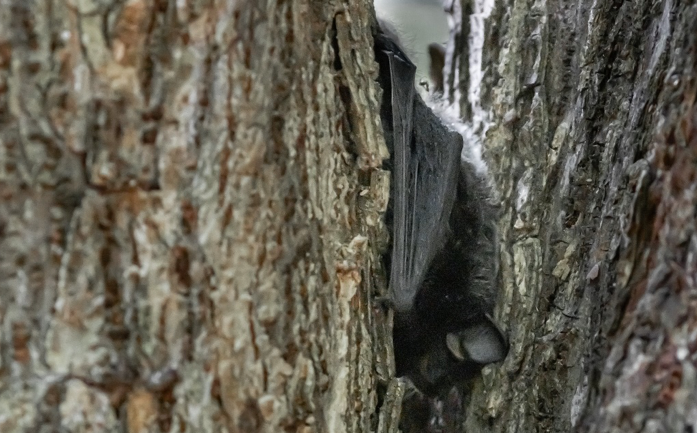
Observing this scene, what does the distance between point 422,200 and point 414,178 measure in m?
0.05

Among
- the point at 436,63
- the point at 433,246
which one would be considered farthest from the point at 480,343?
the point at 436,63

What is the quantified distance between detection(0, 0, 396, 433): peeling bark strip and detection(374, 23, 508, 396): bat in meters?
0.34

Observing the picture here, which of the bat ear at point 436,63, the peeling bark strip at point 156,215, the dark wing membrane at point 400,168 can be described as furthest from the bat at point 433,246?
the bat ear at point 436,63

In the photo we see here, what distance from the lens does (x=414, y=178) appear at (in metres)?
1.42

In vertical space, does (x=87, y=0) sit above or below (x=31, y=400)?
above

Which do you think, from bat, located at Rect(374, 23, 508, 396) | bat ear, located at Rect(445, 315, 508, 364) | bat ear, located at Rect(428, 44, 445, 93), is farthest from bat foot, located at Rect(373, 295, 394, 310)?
bat ear, located at Rect(428, 44, 445, 93)

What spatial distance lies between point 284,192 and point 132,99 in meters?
0.26

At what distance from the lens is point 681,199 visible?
0.91 m

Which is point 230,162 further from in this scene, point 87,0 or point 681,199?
point 681,199

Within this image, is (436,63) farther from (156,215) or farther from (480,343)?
(156,215)

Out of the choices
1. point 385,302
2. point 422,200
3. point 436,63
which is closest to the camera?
point 385,302

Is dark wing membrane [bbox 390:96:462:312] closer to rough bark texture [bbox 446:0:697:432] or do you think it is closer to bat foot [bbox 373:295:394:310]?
bat foot [bbox 373:295:394:310]

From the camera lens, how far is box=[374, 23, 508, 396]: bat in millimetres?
1376

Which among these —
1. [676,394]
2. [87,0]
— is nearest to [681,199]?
[676,394]
